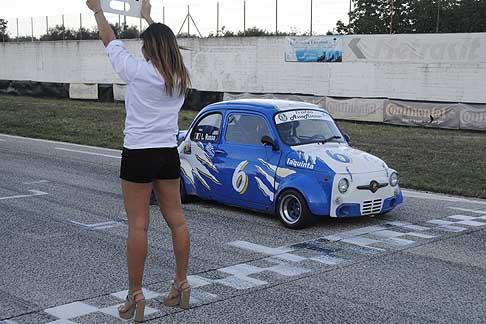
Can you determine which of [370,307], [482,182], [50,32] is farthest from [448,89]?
[50,32]

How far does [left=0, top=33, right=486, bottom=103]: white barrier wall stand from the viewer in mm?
23047

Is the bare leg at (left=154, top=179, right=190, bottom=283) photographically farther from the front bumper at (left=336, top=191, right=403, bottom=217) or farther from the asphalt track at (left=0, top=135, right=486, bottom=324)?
the front bumper at (left=336, top=191, right=403, bottom=217)

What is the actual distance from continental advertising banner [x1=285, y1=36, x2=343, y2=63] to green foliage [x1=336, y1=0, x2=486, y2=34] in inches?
119

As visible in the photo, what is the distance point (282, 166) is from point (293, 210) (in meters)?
0.55

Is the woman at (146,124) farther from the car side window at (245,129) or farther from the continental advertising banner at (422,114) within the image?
the continental advertising banner at (422,114)

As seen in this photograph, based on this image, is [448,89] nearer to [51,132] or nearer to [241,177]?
[51,132]

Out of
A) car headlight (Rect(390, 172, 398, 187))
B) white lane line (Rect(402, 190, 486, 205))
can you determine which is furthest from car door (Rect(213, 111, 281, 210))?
white lane line (Rect(402, 190, 486, 205))

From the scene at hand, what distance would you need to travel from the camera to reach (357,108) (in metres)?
22.7

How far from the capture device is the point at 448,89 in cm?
2348

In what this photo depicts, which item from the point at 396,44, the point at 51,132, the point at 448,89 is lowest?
the point at 51,132

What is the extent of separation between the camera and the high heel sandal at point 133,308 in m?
4.43

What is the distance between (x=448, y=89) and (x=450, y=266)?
18.7m

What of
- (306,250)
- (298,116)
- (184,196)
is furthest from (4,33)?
(306,250)

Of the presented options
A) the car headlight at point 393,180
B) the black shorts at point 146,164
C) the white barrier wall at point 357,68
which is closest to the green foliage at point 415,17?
the white barrier wall at point 357,68
